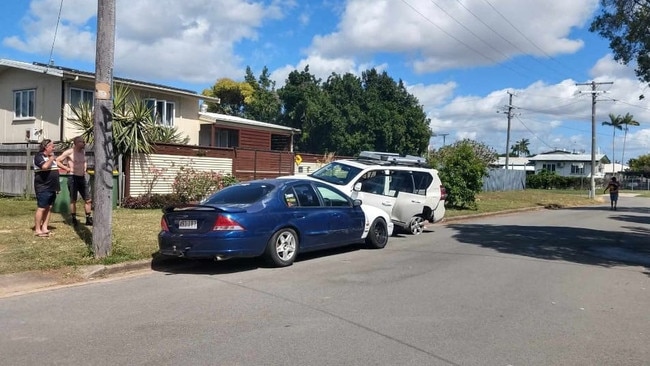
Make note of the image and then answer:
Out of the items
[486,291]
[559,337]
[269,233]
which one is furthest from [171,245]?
[559,337]

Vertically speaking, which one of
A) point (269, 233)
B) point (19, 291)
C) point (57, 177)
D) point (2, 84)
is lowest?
point (19, 291)

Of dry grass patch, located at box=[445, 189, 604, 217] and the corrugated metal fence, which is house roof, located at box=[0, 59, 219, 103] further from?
the corrugated metal fence

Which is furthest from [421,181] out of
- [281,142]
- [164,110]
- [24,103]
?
[281,142]

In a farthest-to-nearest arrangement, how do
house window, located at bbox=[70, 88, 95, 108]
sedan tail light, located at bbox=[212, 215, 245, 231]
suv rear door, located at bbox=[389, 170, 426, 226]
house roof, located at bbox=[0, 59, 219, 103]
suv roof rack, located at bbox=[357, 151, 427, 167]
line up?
house window, located at bbox=[70, 88, 95, 108] → house roof, located at bbox=[0, 59, 219, 103] → suv roof rack, located at bbox=[357, 151, 427, 167] → suv rear door, located at bbox=[389, 170, 426, 226] → sedan tail light, located at bbox=[212, 215, 245, 231]

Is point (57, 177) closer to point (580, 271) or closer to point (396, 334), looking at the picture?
point (396, 334)

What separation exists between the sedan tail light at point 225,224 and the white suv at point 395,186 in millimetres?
4902

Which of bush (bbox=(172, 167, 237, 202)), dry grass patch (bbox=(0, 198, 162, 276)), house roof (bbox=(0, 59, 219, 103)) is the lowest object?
dry grass patch (bbox=(0, 198, 162, 276))

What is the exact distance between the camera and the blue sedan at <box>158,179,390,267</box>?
8.68m

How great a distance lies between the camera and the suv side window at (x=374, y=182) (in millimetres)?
13742

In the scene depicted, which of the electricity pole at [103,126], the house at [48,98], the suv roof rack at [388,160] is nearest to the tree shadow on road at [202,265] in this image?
the electricity pole at [103,126]

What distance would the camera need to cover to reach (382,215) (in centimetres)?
1215

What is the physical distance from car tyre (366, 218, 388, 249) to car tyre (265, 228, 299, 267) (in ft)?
8.39

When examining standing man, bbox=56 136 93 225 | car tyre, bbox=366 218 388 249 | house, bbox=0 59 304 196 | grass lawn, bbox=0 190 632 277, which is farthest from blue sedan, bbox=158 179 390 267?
house, bbox=0 59 304 196

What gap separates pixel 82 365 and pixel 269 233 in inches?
178
